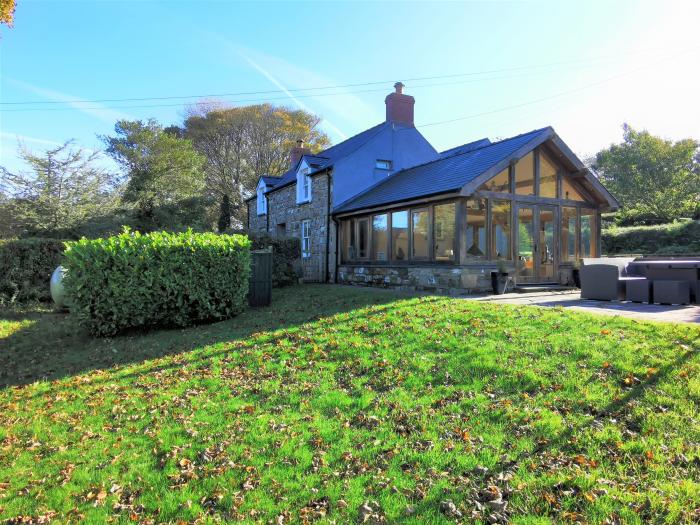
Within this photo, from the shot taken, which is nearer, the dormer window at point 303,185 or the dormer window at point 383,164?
the dormer window at point 383,164

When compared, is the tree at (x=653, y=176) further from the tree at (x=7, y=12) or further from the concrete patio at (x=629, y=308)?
the tree at (x=7, y=12)

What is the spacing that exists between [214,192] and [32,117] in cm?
1730

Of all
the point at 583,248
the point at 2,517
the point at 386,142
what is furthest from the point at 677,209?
the point at 2,517

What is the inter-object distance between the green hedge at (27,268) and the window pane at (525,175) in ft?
47.0

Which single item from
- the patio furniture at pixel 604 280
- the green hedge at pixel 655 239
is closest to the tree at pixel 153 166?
the patio furniture at pixel 604 280

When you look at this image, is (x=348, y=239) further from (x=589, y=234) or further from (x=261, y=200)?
(x=261, y=200)

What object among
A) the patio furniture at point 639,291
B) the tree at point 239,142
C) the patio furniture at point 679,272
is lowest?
the patio furniture at point 639,291

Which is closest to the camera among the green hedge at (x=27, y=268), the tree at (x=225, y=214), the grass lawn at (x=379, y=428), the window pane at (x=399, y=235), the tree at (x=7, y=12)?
the grass lawn at (x=379, y=428)

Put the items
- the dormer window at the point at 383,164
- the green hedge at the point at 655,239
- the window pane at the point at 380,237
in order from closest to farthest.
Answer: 1. the window pane at the point at 380,237
2. the dormer window at the point at 383,164
3. the green hedge at the point at 655,239

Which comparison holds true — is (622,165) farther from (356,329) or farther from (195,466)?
(195,466)

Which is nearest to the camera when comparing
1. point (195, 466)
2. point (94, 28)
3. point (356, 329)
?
point (195, 466)

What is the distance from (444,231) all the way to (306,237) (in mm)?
9545

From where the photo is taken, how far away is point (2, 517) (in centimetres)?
306

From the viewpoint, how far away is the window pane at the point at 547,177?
1368 centimetres
